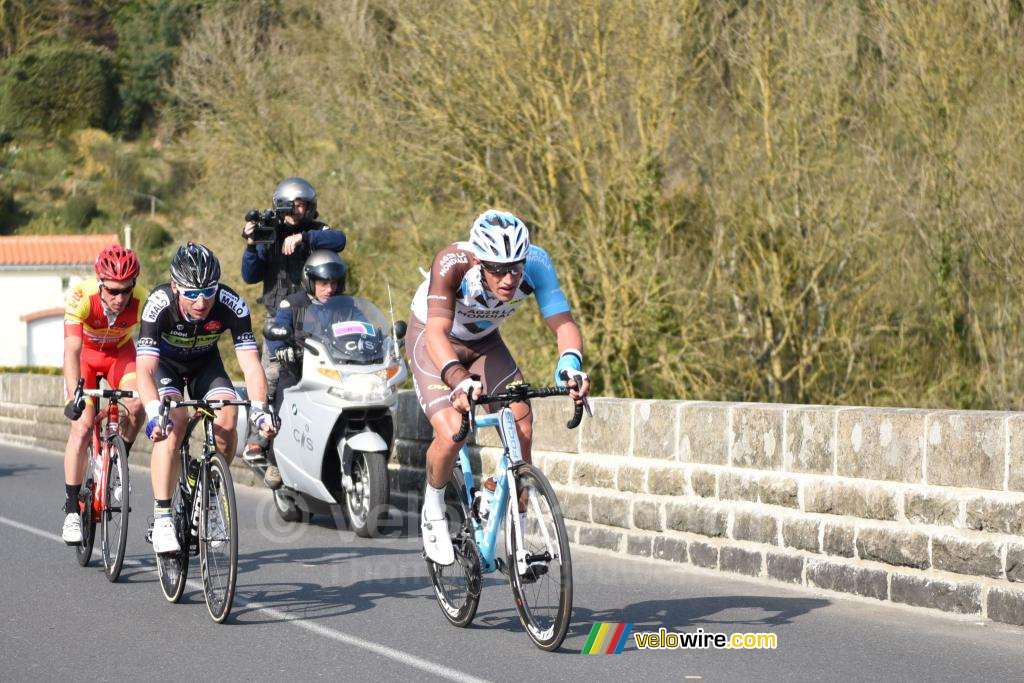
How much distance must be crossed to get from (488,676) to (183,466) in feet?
8.87

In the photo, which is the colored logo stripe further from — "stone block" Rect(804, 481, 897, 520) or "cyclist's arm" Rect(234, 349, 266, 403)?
"cyclist's arm" Rect(234, 349, 266, 403)

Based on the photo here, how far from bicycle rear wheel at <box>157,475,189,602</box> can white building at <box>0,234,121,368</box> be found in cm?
6095

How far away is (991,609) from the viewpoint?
294 inches

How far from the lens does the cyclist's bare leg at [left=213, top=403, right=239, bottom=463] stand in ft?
26.7

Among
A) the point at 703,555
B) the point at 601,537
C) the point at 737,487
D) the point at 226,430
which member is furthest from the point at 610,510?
the point at 226,430

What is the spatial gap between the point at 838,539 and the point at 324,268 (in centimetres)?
486

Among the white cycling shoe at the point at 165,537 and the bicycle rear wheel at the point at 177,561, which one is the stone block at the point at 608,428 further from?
the white cycling shoe at the point at 165,537

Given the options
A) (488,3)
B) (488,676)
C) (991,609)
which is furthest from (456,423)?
(488,3)

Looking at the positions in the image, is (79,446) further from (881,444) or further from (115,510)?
(881,444)

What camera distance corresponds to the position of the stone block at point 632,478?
10.1 meters

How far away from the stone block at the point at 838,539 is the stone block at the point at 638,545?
1.64 metres

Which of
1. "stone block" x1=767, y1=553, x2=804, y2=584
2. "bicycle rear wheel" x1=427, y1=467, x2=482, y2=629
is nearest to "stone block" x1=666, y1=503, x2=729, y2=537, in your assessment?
"stone block" x1=767, y1=553, x2=804, y2=584

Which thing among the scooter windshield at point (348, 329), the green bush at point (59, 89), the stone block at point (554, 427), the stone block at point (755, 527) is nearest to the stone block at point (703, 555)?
the stone block at point (755, 527)

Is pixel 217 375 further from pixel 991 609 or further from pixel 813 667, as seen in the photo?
pixel 991 609
